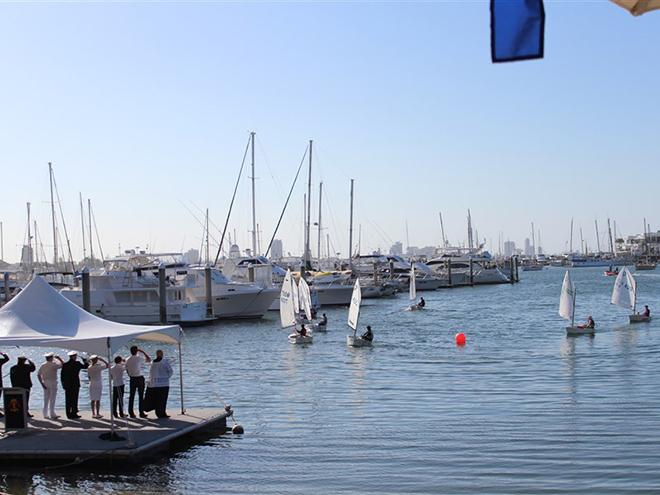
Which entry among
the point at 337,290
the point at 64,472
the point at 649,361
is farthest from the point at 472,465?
the point at 337,290

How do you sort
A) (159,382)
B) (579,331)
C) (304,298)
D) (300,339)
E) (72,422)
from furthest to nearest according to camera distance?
(304,298) → (579,331) → (300,339) → (72,422) → (159,382)

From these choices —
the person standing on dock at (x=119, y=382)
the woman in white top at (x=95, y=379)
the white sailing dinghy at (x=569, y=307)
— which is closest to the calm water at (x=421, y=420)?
the white sailing dinghy at (x=569, y=307)

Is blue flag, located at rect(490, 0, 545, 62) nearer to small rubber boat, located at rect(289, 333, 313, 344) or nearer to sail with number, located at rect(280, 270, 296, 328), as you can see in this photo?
small rubber boat, located at rect(289, 333, 313, 344)

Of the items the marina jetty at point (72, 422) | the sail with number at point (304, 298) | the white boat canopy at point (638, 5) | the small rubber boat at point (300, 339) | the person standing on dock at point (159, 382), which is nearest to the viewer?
the white boat canopy at point (638, 5)

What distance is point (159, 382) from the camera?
20.2 meters

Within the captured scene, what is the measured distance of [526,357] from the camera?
38281mm

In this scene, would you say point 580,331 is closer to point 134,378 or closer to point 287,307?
point 287,307

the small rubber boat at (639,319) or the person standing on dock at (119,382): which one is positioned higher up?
the person standing on dock at (119,382)

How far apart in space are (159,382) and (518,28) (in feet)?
47.0

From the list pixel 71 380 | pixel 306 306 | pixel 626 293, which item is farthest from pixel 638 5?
pixel 306 306

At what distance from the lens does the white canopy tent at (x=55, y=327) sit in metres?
18.3

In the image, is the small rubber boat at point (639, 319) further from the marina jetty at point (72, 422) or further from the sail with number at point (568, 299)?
the marina jetty at point (72, 422)

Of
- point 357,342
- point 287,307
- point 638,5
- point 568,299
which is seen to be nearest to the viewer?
point 638,5

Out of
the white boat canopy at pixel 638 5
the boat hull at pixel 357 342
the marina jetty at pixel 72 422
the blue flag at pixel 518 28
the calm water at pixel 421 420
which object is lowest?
the calm water at pixel 421 420
